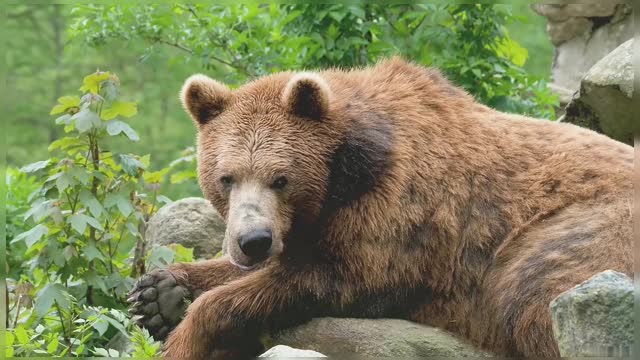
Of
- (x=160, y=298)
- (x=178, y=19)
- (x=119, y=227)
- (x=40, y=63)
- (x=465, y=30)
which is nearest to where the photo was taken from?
(x=160, y=298)

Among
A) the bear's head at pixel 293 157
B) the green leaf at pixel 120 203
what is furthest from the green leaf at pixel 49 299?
the bear's head at pixel 293 157

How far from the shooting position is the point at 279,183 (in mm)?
5242

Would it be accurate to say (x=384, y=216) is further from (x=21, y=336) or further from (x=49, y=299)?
(x=49, y=299)

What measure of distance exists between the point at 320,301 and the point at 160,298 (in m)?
1.02

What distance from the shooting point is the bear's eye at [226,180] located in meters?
5.26

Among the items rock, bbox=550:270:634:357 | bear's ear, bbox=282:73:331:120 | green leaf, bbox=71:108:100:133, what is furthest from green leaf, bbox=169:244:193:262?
rock, bbox=550:270:634:357

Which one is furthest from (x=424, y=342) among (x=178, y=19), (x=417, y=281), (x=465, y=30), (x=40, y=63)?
(x=40, y=63)

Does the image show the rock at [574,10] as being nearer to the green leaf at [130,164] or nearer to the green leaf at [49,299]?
the green leaf at [130,164]

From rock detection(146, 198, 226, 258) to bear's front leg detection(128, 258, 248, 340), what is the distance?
1620mm

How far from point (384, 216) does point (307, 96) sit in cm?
79

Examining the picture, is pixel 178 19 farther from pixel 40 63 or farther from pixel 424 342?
pixel 40 63

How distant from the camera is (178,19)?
9484 mm

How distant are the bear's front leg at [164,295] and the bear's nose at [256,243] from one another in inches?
35.3

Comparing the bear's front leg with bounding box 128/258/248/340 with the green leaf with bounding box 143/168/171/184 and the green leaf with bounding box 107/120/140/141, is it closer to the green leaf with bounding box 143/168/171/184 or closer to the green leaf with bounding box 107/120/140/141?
the green leaf with bounding box 107/120/140/141
